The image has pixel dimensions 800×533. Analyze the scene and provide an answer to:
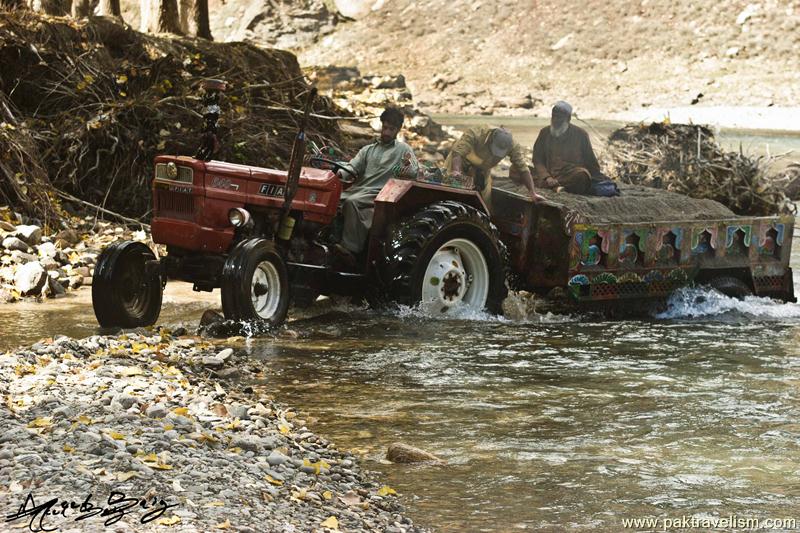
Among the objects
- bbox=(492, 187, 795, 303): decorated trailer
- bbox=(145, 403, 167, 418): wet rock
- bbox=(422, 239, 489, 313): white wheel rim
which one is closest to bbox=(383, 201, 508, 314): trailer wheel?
bbox=(422, 239, 489, 313): white wheel rim

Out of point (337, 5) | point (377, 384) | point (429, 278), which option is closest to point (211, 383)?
point (377, 384)

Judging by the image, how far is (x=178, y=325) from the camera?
33.7 feet

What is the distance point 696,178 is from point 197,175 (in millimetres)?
6799

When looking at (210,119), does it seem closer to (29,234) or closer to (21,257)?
(21,257)

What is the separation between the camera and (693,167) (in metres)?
14.7

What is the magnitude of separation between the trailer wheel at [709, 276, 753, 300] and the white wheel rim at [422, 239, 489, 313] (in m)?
2.49

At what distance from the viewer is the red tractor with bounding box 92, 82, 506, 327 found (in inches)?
381

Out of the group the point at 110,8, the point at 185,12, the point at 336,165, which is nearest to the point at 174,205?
the point at 336,165

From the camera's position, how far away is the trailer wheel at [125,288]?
9656 mm

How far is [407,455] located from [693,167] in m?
8.80

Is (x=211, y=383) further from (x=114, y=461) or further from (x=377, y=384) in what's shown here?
(x=114, y=461)

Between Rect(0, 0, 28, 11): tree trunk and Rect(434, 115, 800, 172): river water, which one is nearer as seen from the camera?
Rect(0, 0, 28, 11): tree trunk
